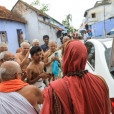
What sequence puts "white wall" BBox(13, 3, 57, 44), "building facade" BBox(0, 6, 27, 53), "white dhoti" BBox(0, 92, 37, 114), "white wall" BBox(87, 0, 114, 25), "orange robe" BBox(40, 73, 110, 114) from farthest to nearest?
"white wall" BBox(87, 0, 114, 25)
"white wall" BBox(13, 3, 57, 44)
"building facade" BBox(0, 6, 27, 53)
"white dhoti" BBox(0, 92, 37, 114)
"orange robe" BBox(40, 73, 110, 114)

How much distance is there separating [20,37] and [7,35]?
290 cm

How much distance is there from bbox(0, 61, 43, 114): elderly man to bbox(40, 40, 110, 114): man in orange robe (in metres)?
0.39

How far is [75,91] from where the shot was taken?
69.6 inches

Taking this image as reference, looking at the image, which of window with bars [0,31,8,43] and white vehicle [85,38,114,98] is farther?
window with bars [0,31,8,43]

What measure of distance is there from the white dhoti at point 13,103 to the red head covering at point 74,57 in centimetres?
62

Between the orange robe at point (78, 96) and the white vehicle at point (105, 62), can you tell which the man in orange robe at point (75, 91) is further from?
the white vehicle at point (105, 62)

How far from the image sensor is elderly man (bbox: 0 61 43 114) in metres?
2.10

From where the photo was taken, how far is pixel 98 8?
145 ft

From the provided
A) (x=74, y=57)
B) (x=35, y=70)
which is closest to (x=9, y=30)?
(x=35, y=70)

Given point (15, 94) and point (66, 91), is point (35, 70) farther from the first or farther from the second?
point (66, 91)

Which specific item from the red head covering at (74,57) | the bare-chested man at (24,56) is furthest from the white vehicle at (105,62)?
the bare-chested man at (24,56)

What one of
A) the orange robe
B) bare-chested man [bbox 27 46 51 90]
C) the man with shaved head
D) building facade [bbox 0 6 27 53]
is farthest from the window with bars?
the orange robe

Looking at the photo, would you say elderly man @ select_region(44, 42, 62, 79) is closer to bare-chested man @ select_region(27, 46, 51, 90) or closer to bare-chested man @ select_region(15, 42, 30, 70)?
bare-chested man @ select_region(15, 42, 30, 70)

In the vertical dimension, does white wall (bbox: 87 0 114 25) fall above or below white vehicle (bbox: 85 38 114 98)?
above
